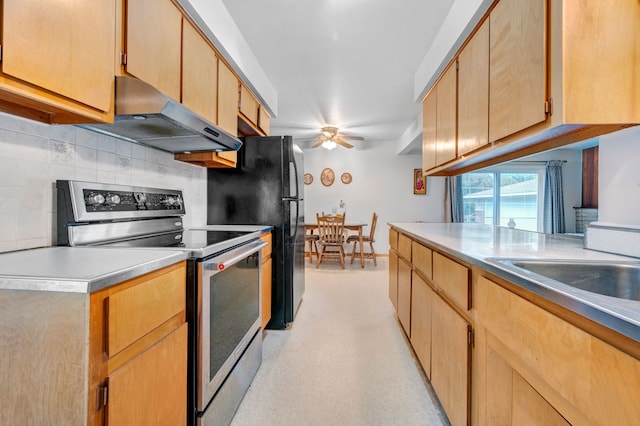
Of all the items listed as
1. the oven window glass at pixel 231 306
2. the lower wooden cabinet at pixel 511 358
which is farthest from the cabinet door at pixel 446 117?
the oven window glass at pixel 231 306

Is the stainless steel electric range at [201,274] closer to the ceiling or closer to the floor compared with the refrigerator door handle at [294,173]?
closer to the floor

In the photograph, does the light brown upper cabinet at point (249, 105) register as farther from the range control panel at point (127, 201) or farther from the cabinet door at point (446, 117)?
the cabinet door at point (446, 117)

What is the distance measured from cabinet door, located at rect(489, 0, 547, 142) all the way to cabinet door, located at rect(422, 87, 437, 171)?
0.93 meters

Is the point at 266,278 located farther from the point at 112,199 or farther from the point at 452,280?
the point at 452,280

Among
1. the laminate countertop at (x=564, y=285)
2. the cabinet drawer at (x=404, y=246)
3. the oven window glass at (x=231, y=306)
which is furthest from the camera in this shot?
the cabinet drawer at (x=404, y=246)

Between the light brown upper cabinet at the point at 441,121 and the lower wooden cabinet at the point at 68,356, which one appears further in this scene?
the light brown upper cabinet at the point at 441,121

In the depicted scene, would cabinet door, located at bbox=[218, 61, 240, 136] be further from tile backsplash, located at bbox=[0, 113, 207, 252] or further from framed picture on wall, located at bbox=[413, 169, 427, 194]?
framed picture on wall, located at bbox=[413, 169, 427, 194]

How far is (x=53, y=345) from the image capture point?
70cm

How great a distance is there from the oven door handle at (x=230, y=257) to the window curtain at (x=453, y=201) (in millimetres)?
4974

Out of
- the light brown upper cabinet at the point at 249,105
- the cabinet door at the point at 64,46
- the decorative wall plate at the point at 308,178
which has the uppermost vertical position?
the light brown upper cabinet at the point at 249,105

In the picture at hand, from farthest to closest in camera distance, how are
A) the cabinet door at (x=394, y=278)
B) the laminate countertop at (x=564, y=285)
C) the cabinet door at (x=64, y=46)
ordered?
the cabinet door at (x=394, y=278) → the cabinet door at (x=64, y=46) → the laminate countertop at (x=564, y=285)

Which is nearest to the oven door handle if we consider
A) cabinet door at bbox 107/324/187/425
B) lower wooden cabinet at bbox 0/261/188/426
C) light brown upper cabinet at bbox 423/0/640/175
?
cabinet door at bbox 107/324/187/425

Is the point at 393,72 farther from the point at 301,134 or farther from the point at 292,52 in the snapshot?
the point at 301,134

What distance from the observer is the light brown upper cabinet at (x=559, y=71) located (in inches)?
38.8
